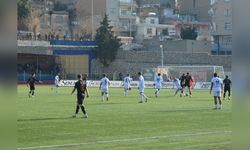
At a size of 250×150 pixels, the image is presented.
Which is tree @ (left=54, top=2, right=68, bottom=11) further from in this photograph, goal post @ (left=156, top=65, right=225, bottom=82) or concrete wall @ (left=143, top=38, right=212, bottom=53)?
goal post @ (left=156, top=65, right=225, bottom=82)

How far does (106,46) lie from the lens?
9312 centimetres

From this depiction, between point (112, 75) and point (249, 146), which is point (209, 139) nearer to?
point (249, 146)

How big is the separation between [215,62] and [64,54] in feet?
81.3

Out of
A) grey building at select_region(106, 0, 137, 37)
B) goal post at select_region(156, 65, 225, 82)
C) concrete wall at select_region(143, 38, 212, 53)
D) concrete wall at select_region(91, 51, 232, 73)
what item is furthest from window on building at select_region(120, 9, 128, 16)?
goal post at select_region(156, 65, 225, 82)

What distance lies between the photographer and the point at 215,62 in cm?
8731

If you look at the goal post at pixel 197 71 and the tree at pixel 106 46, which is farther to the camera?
the tree at pixel 106 46

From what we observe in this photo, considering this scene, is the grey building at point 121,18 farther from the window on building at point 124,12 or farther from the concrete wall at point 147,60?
the concrete wall at point 147,60

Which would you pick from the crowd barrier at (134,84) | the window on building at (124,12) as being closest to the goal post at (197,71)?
the crowd barrier at (134,84)

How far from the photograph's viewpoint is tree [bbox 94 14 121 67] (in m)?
92.4

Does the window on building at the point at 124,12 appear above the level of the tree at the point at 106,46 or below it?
above

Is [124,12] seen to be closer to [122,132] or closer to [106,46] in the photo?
[106,46]

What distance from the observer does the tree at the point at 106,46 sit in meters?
92.4

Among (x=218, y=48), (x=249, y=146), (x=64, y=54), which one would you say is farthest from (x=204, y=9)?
(x=249, y=146)

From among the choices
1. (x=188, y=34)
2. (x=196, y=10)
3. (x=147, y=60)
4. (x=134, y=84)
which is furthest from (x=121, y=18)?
(x=134, y=84)
